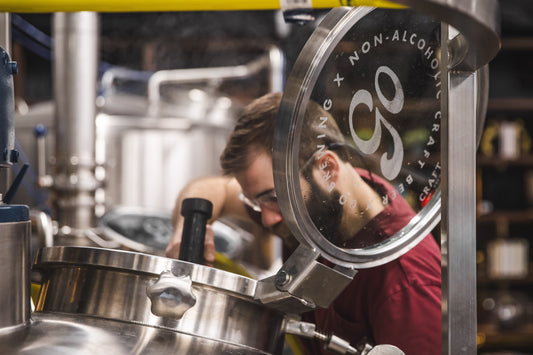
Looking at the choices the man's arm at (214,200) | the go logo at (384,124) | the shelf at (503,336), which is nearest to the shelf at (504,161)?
the shelf at (503,336)

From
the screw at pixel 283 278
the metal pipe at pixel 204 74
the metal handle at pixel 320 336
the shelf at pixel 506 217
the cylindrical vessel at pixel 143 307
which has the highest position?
the metal pipe at pixel 204 74

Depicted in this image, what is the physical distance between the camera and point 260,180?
73 cm

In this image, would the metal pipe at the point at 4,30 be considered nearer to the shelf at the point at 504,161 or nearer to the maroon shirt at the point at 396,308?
the maroon shirt at the point at 396,308

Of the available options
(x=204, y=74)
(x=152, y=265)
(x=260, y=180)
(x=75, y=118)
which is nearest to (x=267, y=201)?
(x=260, y=180)

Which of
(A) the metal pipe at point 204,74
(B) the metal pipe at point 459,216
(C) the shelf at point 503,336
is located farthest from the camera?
(C) the shelf at point 503,336

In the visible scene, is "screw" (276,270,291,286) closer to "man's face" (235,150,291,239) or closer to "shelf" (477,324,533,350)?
"man's face" (235,150,291,239)

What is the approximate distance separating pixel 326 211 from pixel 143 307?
0.17 m

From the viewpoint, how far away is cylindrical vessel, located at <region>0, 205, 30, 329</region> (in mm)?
473

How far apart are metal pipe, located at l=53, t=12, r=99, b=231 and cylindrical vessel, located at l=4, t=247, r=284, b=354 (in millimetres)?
871

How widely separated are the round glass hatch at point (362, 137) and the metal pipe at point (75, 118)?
960 millimetres

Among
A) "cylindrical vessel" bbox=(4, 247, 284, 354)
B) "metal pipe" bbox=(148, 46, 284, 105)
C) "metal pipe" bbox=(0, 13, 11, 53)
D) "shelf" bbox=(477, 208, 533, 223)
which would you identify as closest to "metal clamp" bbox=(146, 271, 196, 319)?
"cylindrical vessel" bbox=(4, 247, 284, 354)

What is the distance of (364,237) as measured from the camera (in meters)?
0.56

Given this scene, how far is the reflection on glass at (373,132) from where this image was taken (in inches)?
19.9

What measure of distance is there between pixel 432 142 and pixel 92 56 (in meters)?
1.04
